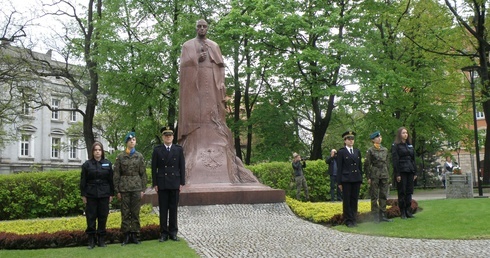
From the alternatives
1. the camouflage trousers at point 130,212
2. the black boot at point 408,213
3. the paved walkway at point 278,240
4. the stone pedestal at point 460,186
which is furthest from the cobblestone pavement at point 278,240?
the stone pedestal at point 460,186

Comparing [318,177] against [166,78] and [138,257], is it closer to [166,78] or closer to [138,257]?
[166,78]

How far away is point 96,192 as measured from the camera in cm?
1000

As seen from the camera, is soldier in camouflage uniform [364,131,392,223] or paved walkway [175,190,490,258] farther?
soldier in camouflage uniform [364,131,392,223]

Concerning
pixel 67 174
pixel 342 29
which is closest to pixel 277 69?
pixel 342 29

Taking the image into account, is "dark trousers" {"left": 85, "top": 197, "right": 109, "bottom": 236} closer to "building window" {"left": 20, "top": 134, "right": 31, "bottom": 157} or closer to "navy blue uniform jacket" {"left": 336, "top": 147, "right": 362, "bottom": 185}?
"navy blue uniform jacket" {"left": 336, "top": 147, "right": 362, "bottom": 185}

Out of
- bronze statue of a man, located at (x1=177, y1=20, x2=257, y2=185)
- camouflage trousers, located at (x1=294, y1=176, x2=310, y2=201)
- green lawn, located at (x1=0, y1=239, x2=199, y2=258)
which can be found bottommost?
green lawn, located at (x1=0, y1=239, x2=199, y2=258)

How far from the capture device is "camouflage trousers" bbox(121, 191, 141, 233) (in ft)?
33.0

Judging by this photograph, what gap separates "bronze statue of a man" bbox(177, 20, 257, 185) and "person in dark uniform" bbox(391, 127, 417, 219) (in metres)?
4.33

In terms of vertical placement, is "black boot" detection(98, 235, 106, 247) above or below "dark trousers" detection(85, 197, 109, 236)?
below

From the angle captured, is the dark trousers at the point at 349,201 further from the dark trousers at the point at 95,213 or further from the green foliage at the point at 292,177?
the green foliage at the point at 292,177

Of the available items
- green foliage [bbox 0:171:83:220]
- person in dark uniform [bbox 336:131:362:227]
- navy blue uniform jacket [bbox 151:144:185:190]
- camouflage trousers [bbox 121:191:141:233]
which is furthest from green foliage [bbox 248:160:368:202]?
camouflage trousers [bbox 121:191:141:233]

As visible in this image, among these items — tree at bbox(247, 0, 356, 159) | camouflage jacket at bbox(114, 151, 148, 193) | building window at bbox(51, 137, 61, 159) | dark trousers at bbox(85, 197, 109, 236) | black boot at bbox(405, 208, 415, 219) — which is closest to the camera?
dark trousers at bbox(85, 197, 109, 236)

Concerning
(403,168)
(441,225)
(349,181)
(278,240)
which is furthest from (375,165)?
(278,240)

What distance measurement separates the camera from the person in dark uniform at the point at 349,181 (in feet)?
39.6
